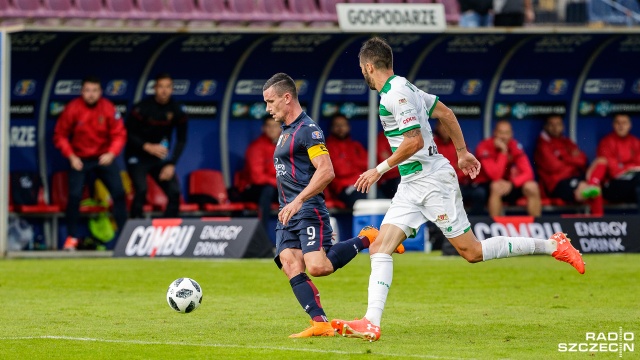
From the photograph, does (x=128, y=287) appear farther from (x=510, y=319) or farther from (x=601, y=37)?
(x=601, y=37)

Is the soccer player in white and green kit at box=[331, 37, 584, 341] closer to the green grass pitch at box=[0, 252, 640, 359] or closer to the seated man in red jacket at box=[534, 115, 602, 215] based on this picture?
the green grass pitch at box=[0, 252, 640, 359]

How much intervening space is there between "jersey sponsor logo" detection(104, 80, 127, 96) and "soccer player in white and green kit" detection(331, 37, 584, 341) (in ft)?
36.0

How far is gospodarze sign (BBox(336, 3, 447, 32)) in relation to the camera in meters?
18.1

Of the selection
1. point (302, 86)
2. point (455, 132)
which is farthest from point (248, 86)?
point (455, 132)

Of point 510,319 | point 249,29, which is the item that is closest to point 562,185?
point 249,29

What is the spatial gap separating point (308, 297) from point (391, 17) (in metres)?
10.1

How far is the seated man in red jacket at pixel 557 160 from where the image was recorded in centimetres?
2064

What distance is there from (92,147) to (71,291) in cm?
549

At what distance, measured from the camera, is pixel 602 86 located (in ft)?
71.1

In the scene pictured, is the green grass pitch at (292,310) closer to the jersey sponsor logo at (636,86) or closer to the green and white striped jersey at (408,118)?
the green and white striped jersey at (408,118)

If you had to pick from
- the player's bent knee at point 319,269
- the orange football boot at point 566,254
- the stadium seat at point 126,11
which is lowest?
the player's bent knee at point 319,269

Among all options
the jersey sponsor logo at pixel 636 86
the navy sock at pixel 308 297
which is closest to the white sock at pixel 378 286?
the navy sock at pixel 308 297

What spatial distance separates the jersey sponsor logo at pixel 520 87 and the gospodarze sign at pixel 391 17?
122 inches

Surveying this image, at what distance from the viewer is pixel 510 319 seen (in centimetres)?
991
